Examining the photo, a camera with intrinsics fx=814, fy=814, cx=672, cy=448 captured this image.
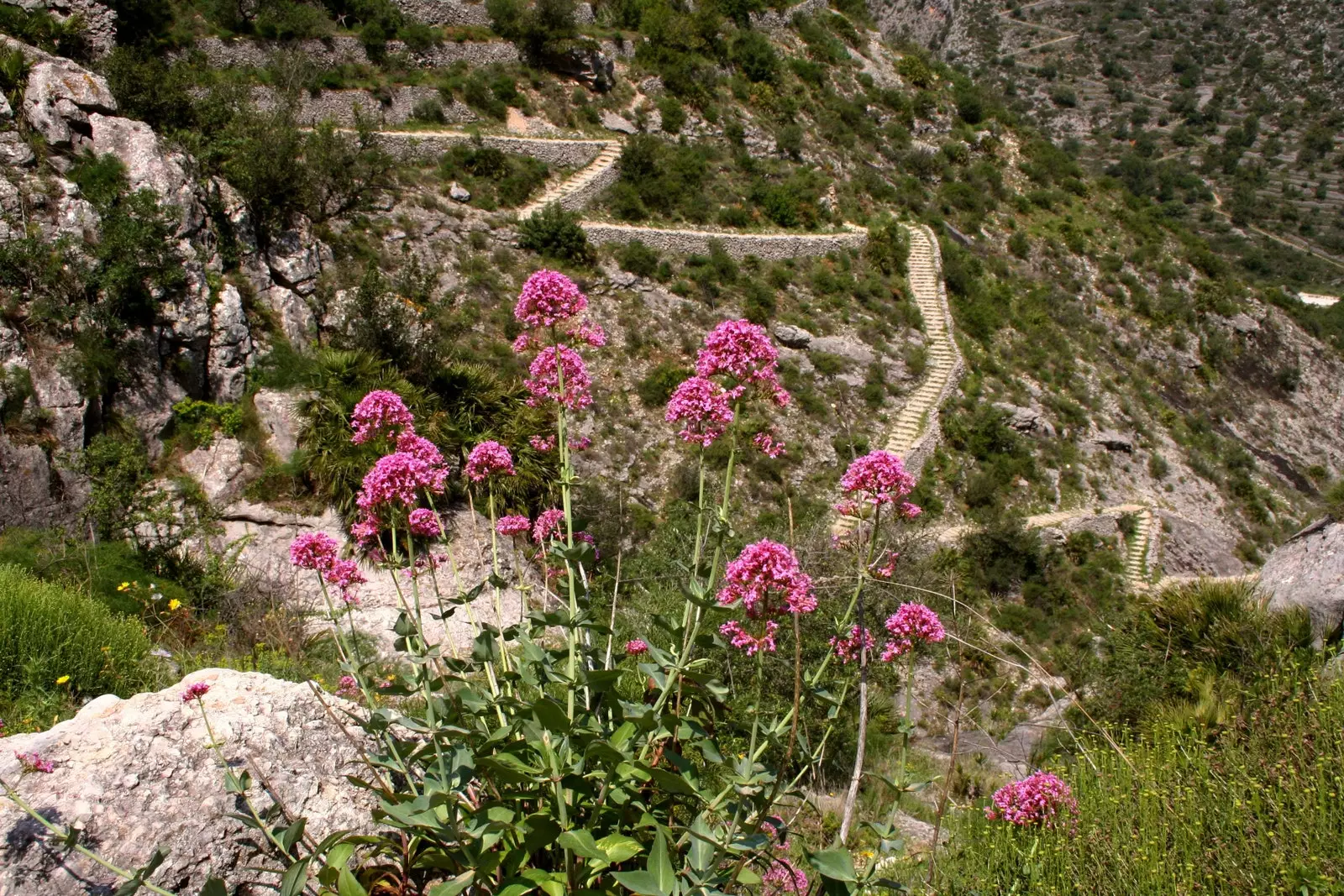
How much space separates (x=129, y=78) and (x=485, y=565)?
11.5 meters

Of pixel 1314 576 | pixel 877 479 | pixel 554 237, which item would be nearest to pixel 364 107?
pixel 554 237

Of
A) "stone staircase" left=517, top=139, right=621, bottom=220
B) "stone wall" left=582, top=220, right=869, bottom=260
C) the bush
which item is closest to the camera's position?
the bush

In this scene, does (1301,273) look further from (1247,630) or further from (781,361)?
(1247,630)

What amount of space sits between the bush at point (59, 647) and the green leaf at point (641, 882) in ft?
14.8

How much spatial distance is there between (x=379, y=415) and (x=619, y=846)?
5.72 feet

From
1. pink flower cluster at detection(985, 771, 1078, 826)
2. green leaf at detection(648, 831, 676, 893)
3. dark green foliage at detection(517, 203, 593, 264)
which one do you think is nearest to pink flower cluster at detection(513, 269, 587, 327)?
green leaf at detection(648, 831, 676, 893)

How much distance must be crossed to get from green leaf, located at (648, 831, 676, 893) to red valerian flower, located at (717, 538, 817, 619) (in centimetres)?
83

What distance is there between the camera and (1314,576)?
23.1 ft

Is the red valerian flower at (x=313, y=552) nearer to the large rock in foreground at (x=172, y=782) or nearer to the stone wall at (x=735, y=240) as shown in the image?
the large rock in foreground at (x=172, y=782)

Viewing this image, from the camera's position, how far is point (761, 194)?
25.8 metres

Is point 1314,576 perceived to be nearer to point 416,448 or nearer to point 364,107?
point 416,448

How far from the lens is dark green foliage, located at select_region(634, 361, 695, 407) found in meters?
17.6

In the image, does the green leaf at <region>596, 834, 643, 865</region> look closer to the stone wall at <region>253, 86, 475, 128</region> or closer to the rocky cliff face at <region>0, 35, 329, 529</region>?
the rocky cliff face at <region>0, 35, 329, 529</region>

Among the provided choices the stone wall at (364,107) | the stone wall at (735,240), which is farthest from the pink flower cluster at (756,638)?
the stone wall at (364,107)
